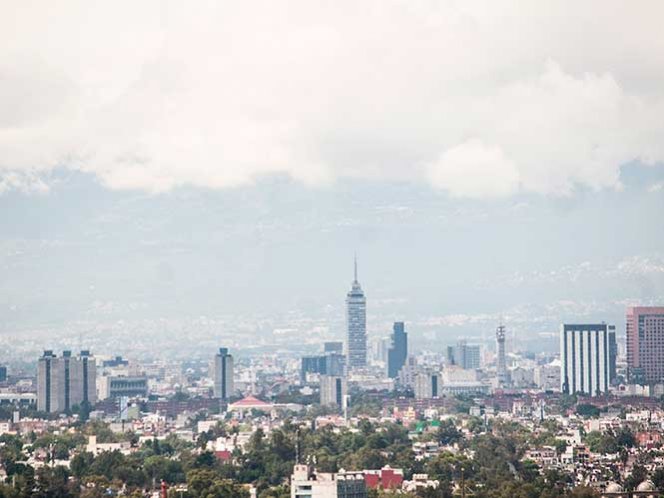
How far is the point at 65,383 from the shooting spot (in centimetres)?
11562

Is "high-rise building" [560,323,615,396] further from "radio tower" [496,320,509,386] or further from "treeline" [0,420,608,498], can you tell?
"treeline" [0,420,608,498]

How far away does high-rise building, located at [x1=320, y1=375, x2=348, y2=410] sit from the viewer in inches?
4544

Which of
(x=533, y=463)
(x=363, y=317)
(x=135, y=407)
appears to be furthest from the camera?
(x=363, y=317)

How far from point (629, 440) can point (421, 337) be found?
10884cm

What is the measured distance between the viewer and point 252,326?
185750mm

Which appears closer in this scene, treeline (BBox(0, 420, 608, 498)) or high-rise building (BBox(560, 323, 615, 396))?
treeline (BBox(0, 420, 608, 498))

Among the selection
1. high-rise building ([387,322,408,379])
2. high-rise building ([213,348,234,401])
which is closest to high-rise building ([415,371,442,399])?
high-rise building ([213,348,234,401])

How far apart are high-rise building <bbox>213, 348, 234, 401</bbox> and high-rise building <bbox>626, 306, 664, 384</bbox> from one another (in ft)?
74.5

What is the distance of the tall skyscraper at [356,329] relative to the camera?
15862 centimetres

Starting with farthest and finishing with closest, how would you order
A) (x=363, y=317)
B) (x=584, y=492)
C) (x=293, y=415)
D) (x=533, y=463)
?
(x=363, y=317)
(x=293, y=415)
(x=533, y=463)
(x=584, y=492)

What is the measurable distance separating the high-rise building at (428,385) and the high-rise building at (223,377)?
10579mm

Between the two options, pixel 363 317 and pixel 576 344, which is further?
pixel 363 317

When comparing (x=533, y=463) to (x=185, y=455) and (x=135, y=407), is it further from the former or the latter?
(x=135, y=407)

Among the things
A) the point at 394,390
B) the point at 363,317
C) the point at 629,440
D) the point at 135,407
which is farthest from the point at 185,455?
the point at 363,317
